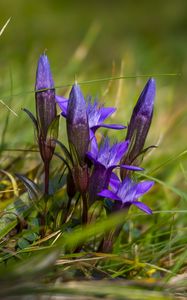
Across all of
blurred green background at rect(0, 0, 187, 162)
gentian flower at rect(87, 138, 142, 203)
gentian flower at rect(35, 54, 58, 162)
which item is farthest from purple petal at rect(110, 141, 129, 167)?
blurred green background at rect(0, 0, 187, 162)

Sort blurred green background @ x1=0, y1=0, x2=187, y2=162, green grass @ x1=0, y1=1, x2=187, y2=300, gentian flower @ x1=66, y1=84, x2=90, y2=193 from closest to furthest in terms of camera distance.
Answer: green grass @ x1=0, y1=1, x2=187, y2=300 < gentian flower @ x1=66, y1=84, x2=90, y2=193 < blurred green background @ x1=0, y1=0, x2=187, y2=162

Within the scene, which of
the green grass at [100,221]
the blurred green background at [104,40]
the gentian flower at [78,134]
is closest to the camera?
the green grass at [100,221]

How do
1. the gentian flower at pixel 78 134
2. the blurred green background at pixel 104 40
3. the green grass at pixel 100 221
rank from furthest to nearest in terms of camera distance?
the blurred green background at pixel 104 40
the gentian flower at pixel 78 134
the green grass at pixel 100 221

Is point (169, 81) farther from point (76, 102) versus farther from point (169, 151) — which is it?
point (76, 102)

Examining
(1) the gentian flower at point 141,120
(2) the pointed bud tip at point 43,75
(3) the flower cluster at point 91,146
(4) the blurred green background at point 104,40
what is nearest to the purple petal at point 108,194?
(3) the flower cluster at point 91,146

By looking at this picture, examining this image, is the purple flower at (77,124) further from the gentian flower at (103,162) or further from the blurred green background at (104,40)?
the blurred green background at (104,40)

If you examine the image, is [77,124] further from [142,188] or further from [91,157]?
[142,188]

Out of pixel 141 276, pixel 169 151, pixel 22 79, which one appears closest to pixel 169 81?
pixel 22 79

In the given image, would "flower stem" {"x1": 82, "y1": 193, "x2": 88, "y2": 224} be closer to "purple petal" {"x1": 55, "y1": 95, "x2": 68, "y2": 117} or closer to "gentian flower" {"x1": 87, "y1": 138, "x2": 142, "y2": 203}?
"gentian flower" {"x1": 87, "y1": 138, "x2": 142, "y2": 203}
